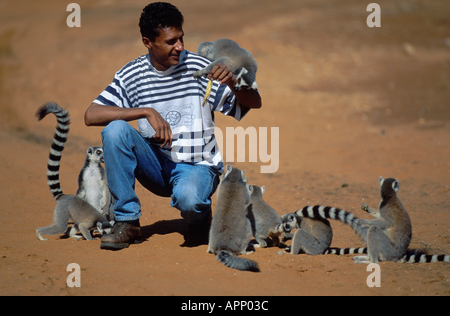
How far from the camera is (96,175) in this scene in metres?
5.64

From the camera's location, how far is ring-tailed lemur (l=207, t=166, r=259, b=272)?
417cm

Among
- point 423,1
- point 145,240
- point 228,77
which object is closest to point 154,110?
point 228,77

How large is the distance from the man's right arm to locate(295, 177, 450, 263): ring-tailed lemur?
1.73 metres

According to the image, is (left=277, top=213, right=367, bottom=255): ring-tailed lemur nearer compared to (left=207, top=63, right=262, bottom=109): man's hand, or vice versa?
(left=207, top=63, right=262, bottom=109): man's hand

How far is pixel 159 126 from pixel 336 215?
6.39 feet

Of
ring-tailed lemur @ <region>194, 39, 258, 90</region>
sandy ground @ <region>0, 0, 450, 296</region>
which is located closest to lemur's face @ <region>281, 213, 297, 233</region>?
sandy ground @ <region>0, 0, 450, 296</region>

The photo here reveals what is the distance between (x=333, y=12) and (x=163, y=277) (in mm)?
19541

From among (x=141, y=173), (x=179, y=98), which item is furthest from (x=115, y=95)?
(x=141, y=173)

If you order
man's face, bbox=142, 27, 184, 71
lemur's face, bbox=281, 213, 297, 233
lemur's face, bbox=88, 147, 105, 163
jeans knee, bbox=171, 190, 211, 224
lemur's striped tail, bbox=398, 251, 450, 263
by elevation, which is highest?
man's face, bbox=142, 27, 184, 71

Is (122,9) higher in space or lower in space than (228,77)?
higher

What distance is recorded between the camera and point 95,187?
18.2ft

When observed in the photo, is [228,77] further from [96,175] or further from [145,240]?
[96,175]

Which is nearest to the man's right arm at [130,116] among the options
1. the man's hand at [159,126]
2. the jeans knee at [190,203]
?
the man's hand at [159,126]

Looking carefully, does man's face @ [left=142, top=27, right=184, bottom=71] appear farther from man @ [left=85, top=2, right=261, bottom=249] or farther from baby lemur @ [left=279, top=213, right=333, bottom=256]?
baby lemur @ [left=279, top=213, right=333, bottom=256]
